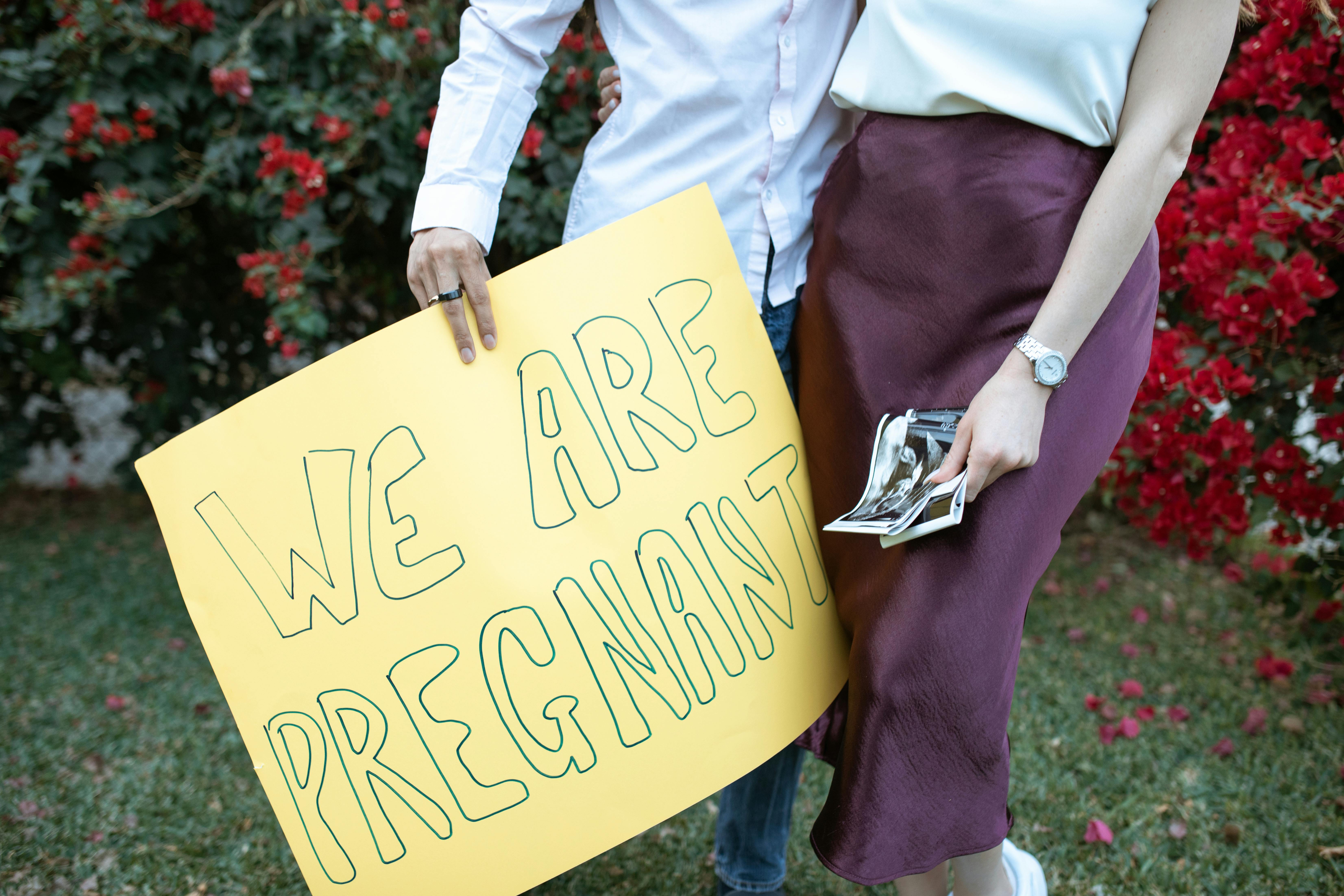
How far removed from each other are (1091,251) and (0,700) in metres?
3.01

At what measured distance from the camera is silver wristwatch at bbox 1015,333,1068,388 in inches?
39.9

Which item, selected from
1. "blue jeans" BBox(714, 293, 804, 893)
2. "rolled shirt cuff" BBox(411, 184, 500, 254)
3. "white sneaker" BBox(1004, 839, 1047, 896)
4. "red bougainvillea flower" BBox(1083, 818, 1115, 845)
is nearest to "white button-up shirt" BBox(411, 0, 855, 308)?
"rolled shirt cuff" BBox(411, 184, 500, 254)

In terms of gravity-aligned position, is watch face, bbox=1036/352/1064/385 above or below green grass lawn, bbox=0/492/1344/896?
above

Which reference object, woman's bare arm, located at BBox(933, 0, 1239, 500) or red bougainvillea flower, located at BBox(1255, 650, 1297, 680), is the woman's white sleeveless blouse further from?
red bougainvillea flower, located at BBox(1255, 650, 1297, 680)

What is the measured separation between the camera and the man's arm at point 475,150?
1.15 m

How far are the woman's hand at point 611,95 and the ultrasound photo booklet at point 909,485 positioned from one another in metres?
0.64

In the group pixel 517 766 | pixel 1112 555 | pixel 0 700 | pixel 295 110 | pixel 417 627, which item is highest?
pixel 295 110

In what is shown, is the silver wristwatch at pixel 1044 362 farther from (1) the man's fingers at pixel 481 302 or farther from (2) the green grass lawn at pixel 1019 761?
(2) the green grass lawn at pixel 1019 761

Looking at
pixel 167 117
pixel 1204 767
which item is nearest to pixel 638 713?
pixel 1204 767

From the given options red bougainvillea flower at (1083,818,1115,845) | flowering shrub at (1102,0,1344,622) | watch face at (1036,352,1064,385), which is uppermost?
watch face at (1036,352,1064,385)

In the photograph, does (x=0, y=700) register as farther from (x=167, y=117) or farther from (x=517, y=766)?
(x=517, y=766)

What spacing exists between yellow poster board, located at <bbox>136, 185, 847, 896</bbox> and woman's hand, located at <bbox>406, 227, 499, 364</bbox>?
2 centimetres

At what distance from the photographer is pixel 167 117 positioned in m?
2.52

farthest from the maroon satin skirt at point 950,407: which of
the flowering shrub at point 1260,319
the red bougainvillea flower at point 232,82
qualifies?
the red bougainvillea flower at point 232,82
